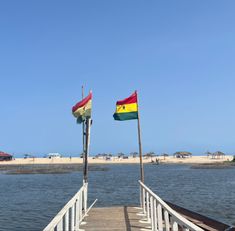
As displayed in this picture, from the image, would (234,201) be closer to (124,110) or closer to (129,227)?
(124,110)

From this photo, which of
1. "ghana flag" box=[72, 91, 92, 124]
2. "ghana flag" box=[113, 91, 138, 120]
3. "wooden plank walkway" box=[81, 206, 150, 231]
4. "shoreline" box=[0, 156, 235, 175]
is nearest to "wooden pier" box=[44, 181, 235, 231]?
"wooden plank walkway" box=[81, 206, 150, 231]

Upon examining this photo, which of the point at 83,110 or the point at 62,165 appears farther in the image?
the point at 62,165

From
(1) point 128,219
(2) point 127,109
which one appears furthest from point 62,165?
(1) point 128,219

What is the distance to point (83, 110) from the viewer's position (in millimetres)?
18453

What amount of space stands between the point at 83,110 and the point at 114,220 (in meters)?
5.63

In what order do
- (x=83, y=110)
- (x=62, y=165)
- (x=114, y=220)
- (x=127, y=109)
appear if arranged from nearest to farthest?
(x=114, y=220) < (x=83, y=110) < (x=127, y=109) < (x=62, y=165)

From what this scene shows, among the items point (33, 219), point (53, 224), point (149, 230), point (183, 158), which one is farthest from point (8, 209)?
point (183, 158)

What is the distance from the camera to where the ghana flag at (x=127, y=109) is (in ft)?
62.0

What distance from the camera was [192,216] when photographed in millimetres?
17547

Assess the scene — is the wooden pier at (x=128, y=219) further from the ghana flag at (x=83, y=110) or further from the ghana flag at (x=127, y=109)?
the ghana flag at (x=127, y=109)

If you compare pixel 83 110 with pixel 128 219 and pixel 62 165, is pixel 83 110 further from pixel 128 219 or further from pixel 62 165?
pixel 62 165

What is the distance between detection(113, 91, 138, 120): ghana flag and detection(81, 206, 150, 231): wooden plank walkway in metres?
4.40

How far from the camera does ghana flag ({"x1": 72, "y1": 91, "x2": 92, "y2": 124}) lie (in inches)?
724

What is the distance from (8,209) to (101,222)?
18306mm
